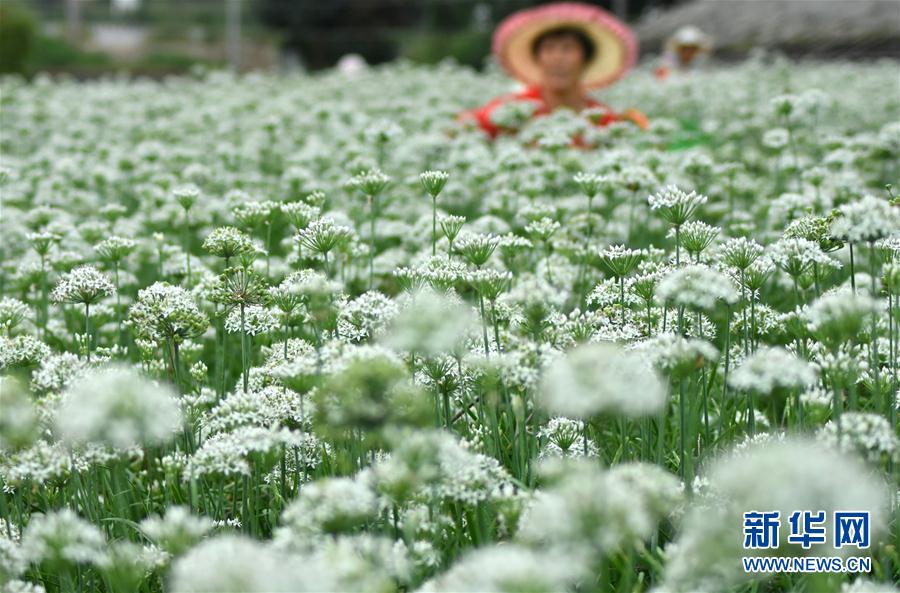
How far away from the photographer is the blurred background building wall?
18.2 m

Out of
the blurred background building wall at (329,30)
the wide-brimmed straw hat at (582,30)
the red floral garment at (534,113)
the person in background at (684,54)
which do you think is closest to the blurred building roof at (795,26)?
the blurred background building wall at (329,30)

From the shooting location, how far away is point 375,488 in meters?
1.99

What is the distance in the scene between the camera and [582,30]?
8742 millimetres

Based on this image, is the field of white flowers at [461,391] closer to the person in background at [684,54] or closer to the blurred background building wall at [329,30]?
the person in background at [684,54]

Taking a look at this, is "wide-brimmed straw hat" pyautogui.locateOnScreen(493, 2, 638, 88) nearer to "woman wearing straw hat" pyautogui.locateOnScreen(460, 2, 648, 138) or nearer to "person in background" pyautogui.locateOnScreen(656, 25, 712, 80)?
"woman wearing straw hat" pyautogui.locateOnScreen(460, 2, 648, 138)

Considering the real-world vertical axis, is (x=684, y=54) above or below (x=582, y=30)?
above

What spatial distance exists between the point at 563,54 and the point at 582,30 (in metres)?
0.53

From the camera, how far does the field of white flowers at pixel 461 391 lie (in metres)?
1.64

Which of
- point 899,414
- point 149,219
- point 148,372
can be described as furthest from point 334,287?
point 149,219

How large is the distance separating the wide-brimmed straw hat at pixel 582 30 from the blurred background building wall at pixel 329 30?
904cm

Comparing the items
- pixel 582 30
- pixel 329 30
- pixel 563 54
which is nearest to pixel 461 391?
pixel 563 54

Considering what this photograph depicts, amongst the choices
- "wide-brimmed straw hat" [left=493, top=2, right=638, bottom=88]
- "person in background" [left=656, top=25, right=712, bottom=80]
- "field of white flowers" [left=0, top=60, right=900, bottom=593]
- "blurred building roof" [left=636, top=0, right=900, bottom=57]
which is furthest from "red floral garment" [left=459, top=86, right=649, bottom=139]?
"blurred building roof" [left=636, top=0, right=900, bottom=57]

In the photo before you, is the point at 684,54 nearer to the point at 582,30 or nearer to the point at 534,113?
the point at 582,30

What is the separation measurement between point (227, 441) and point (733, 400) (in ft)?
5.68
